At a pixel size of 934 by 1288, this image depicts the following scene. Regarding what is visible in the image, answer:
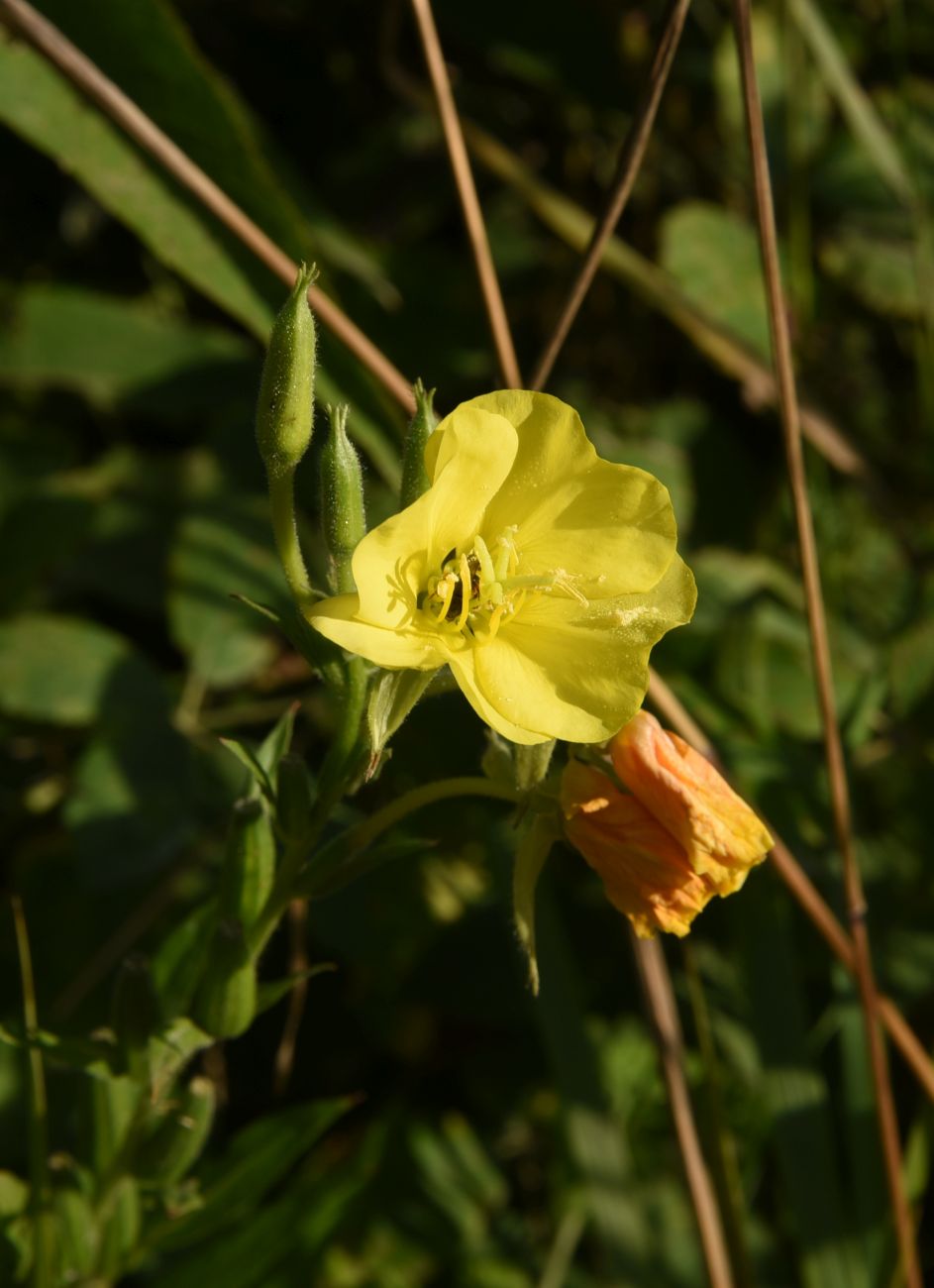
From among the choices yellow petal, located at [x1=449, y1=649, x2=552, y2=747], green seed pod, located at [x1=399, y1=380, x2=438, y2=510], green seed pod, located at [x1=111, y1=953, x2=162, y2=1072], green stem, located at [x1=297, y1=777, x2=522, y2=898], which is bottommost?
green seed pod, located at [x1=111, y1=953, x2=162, y2=1072]

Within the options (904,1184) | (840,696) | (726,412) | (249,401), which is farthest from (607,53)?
(904,1184)

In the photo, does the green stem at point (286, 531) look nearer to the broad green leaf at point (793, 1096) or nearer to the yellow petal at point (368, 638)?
the yellow petal at point (368, 638)

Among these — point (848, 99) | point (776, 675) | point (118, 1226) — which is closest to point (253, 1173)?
point (118, 1226)

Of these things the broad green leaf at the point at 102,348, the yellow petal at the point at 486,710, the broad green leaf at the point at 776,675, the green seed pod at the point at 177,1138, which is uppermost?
the yellow petal at the point at 486,710

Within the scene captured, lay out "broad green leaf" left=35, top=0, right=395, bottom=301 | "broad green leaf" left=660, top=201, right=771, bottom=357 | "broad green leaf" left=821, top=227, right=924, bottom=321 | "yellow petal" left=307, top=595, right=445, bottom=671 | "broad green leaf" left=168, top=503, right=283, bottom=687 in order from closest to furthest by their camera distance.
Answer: "yellow petal" left=307, top=595, right=445, bottom=671
"broad green leaf" left=35, top=0, right=395, bottom=301
"broad green leaf" left=168, top=503, right=283, bottom=687
"broad green leaf" left=660, top=201, right=771, bottom=357
"broad green leaf" left=821, top=227, right=924, bottom=321

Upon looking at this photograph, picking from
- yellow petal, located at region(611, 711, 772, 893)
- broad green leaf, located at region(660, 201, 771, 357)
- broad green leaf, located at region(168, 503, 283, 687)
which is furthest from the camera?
broad green leaf, located at region(660, 201, 771, 357)

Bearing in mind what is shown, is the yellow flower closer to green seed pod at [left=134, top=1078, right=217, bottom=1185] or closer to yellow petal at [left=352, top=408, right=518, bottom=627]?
yellow petal at [left=352, top=408, right=518, bottom=627]

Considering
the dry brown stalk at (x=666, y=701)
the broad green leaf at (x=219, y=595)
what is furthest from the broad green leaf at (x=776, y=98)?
the broad green leaf at (x=219, y=595)

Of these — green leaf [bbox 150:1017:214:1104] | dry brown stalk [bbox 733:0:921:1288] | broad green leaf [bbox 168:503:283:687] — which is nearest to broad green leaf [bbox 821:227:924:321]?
dry brown stalk [bbox 733:0:921:1288]
